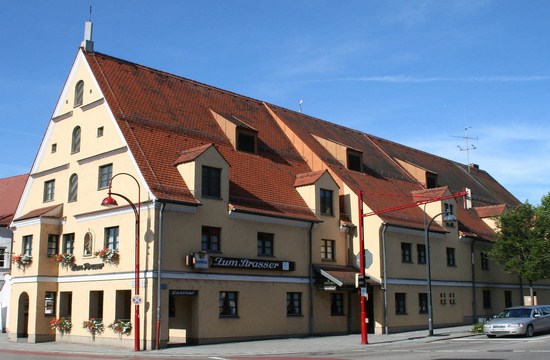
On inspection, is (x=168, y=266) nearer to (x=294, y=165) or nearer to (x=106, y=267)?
(x=106, y=267)

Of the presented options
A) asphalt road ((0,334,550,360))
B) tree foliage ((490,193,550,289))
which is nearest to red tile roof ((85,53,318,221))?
asphalt road ((0,334,550,360))

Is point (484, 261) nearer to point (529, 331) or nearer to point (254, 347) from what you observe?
point (529, 331)

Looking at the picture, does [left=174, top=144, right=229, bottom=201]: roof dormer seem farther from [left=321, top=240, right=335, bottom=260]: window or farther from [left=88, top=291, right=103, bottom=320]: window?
[left=321, top=240, right=335, bottom=260]: window

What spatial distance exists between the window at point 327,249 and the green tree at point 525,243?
46.8 ft

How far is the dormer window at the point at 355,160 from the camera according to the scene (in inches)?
1613

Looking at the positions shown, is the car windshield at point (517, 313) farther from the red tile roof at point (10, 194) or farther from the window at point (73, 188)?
the red tile roof at point (10, 194)

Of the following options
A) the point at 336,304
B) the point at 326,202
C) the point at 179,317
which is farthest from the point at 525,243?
the point at 179,317

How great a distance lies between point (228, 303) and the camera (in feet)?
98.5

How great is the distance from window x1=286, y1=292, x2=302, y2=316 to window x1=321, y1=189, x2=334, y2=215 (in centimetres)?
504

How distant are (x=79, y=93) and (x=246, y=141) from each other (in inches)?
368

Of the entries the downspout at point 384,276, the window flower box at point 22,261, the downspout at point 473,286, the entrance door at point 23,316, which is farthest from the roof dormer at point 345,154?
the entrance door at point 23,316

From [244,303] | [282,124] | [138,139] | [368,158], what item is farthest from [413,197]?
[138,139]

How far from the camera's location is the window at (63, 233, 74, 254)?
32.8m

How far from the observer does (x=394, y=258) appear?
1453 inches
